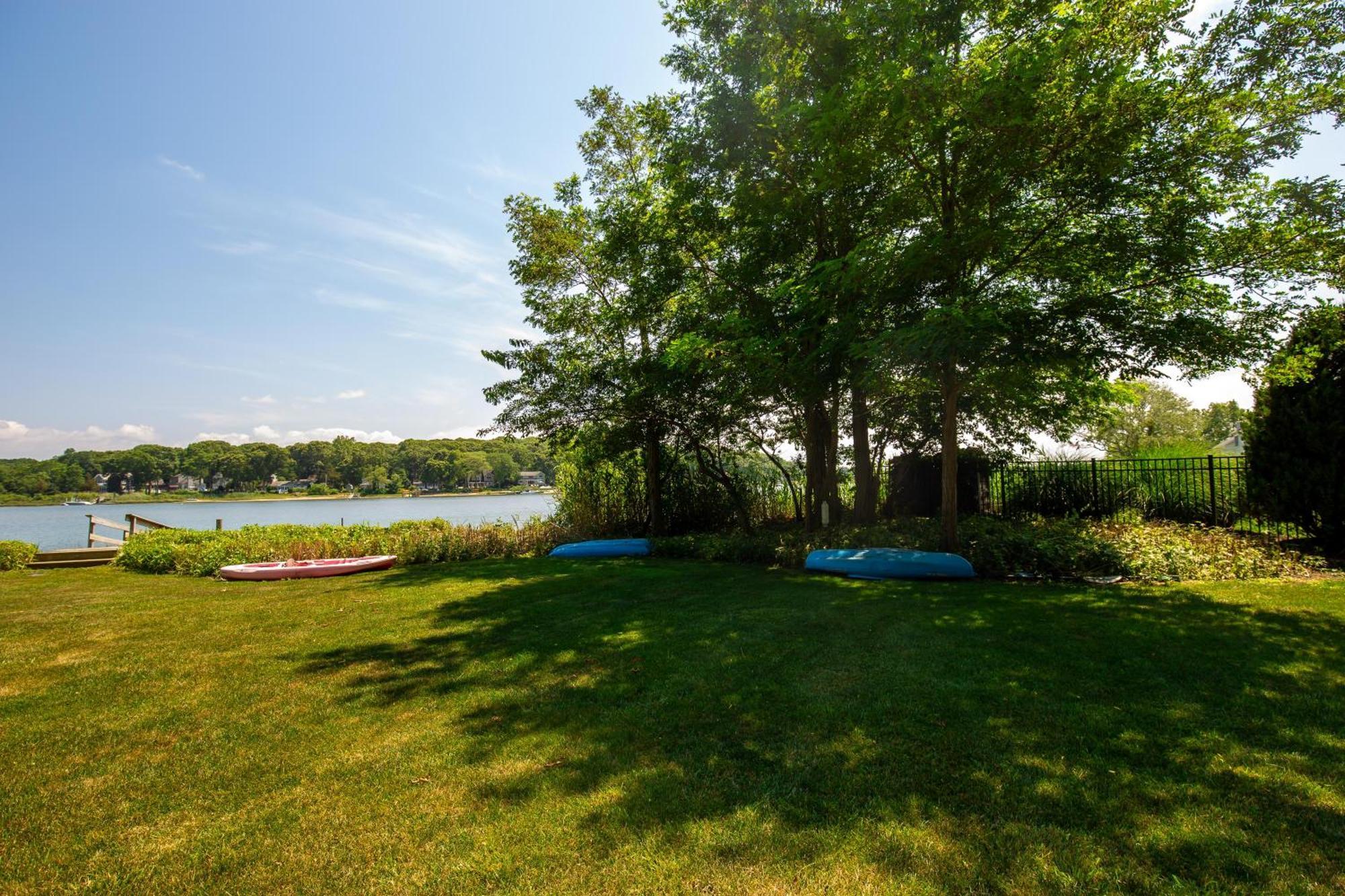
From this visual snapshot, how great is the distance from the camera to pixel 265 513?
1310 inches

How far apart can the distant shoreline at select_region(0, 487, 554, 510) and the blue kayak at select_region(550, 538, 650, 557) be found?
1328 inches

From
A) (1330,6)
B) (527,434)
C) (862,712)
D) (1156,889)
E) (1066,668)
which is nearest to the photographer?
(1156,889)

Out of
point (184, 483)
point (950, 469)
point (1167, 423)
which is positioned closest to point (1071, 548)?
point (950, 469)

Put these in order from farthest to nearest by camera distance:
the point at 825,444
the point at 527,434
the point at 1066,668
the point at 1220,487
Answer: the point at 527,434 → the point at 825,444 → the point at 1220,487 → the point at 1066,668

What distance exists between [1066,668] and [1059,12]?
27.0ft

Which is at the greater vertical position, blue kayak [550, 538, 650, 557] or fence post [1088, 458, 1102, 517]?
fence post [1088, 458, 1102, 517]

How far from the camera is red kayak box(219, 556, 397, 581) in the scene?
31.3 feet

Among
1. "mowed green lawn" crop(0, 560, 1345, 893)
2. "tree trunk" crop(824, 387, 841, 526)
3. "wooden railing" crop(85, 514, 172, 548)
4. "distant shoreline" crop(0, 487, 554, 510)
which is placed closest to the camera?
"mowed green lawn" crop(0, 560, 1345, 893)

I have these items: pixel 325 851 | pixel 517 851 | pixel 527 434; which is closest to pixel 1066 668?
pixel 517 851

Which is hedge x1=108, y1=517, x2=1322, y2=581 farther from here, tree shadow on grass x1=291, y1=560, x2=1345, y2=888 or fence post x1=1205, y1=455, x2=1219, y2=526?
tree shadow on grass x1=291, y1=560, x2=1345, y2=888

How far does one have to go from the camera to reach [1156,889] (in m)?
1.89

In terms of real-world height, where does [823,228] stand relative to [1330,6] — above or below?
below

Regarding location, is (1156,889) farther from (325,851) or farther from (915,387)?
(915,387)

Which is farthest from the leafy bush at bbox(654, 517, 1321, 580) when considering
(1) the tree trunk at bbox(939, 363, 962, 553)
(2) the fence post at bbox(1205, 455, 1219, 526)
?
(2) the fence post at bbox(1205, 455, 1219, 526)
